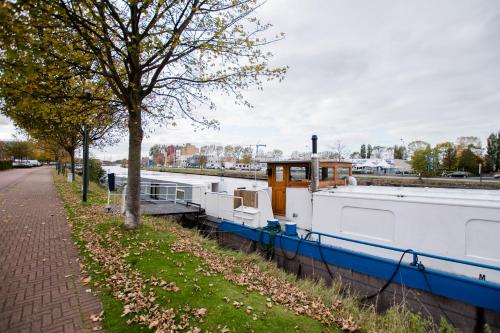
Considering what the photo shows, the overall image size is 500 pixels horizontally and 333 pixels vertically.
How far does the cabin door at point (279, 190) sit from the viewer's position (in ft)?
32.0

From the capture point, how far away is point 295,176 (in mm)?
9562

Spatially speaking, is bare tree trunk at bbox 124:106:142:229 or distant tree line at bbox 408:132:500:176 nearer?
bare tree trunk at bbox 124:106:142:229

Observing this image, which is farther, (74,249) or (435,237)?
(74,249)

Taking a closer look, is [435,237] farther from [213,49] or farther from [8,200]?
[8,200]

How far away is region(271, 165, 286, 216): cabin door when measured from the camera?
9.75m

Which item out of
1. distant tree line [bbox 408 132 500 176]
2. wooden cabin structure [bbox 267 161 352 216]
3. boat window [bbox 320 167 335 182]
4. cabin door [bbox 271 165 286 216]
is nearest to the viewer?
wooden cabin structure [bbox 267 161 352 216]

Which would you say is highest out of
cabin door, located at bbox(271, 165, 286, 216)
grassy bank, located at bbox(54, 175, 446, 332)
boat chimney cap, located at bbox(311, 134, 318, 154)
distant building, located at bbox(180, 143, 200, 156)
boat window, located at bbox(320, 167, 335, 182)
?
distant building, located at bbox(180, 143, 200, 156)

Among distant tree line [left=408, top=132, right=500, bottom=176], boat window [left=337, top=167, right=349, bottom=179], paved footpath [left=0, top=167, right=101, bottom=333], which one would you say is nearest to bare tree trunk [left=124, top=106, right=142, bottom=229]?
paved footpath [left=0, top=167, right=101, bottom=333]

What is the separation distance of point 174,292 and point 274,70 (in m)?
6.05

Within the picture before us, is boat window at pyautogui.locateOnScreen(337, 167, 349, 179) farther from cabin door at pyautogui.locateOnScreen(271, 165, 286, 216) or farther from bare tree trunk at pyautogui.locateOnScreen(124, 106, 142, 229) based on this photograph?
bare tree trunk at pyautogui.locateOnScreen(124, 106, 142, 229)

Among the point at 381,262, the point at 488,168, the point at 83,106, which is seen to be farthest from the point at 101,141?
the point at 488,168

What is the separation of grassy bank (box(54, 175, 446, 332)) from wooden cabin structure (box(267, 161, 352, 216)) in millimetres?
2993

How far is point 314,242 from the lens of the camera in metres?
7.92

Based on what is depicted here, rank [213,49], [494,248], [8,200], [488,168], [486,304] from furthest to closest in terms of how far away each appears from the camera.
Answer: [488,168] < [8,200] < [213,49] < [494,248] < [486,304]
